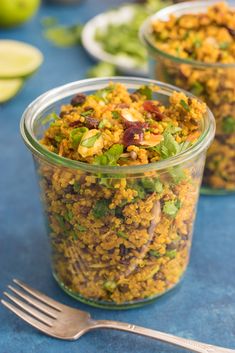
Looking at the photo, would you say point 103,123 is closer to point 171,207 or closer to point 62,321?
point 171,207

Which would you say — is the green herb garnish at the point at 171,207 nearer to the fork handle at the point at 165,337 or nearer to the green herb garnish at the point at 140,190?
the green herb garnish at the point at 140,190

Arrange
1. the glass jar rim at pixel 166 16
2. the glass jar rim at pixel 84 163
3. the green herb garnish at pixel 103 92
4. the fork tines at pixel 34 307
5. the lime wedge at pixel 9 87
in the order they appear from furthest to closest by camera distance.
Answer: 1. the lime wedge at pixel 9 87
2. the glass jar rim at pixel 166 16
3. the green herb garnish at pixel 103 92
4. the fork tines at pixel 34 307
5. the glass jar rim at pixel 84 163

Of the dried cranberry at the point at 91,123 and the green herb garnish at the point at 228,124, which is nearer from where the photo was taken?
the dried cranberry at the point at 91,123

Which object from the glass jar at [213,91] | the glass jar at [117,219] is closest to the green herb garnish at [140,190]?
the glass jar at [117,219]

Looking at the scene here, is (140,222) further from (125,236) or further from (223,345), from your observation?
(223,345)

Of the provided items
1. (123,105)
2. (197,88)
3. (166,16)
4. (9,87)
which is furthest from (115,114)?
(9,87)

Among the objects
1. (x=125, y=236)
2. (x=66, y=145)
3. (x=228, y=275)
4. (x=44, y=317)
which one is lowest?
(x=228, y=275)

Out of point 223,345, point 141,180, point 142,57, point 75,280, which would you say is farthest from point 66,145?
point 142,57
